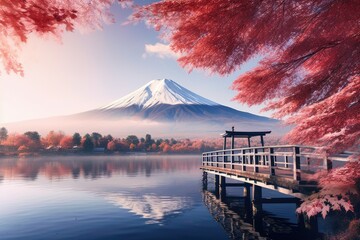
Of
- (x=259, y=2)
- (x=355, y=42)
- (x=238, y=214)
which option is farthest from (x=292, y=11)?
(x=238, y=214)

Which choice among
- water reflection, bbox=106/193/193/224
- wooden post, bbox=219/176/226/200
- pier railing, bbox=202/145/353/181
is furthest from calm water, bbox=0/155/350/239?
pier railing, bbox=202/145/353/181

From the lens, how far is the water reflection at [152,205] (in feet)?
55.7

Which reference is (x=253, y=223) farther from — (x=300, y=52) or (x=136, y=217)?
(x=300, y=52)

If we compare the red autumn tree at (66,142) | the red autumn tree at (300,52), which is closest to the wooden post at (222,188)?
the red autumn tree at (300,52)

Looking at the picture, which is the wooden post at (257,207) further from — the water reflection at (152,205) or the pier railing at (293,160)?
the water reflection at (152,205)

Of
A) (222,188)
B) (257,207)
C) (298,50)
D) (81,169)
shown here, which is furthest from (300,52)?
(81,169)

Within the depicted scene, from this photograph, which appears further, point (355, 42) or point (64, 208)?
point (64, 208)

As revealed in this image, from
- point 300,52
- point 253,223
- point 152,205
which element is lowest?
point 152,205

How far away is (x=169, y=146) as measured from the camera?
195 m

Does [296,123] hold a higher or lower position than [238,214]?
higher

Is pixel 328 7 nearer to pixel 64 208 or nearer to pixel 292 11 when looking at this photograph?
pixel 292 11

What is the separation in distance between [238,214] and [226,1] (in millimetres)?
14628

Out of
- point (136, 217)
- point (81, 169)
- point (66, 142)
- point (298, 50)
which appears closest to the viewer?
point (298, 50)

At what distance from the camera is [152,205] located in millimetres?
20328
